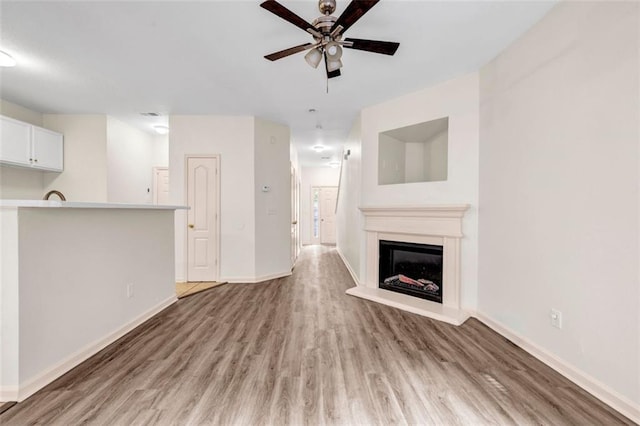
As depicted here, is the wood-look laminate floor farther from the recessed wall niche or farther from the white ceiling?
the white ceiling

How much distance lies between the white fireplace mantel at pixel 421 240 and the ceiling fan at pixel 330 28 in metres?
1.91

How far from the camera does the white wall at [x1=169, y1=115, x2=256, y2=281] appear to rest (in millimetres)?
4266

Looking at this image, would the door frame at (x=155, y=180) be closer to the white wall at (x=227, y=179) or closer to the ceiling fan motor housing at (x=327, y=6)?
the white wall at (x=227, y=179)

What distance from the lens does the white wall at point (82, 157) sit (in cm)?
431

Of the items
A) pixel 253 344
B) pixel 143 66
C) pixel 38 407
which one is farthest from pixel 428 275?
pixel 143 66

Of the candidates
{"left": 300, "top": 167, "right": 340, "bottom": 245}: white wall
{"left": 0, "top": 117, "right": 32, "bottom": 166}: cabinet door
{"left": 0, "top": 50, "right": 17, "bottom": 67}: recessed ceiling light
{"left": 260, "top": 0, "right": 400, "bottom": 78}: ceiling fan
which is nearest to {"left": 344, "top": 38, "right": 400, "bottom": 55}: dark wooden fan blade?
{"left": 260, "top": 0, "right": 400, "bottom": 78}: ceiling fan

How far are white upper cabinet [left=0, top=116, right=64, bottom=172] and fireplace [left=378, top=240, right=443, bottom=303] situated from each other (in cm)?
525

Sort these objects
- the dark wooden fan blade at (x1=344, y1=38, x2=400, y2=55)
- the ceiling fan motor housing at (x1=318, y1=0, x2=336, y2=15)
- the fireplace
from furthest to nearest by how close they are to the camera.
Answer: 1. the fireplace
2. the dark wooden fan blade at (x1=344, y1=38, x2=400, y2=55)
3. the ceiling fan motor housing at (x1=318, y1=0, x2=336, y2=15)

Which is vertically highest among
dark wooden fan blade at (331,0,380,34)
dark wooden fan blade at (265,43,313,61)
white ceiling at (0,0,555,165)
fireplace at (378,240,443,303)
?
white ceiling at (0,0,555,165)

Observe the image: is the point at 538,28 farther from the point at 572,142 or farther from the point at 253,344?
the point at 253,344

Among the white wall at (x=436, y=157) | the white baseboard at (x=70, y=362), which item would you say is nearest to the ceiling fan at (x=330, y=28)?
the white wall at (x=436, y=157)

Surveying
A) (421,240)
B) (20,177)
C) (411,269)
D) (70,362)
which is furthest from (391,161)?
(20,177)

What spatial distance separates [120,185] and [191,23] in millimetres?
3680

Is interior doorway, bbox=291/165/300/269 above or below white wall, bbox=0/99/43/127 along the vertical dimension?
below
